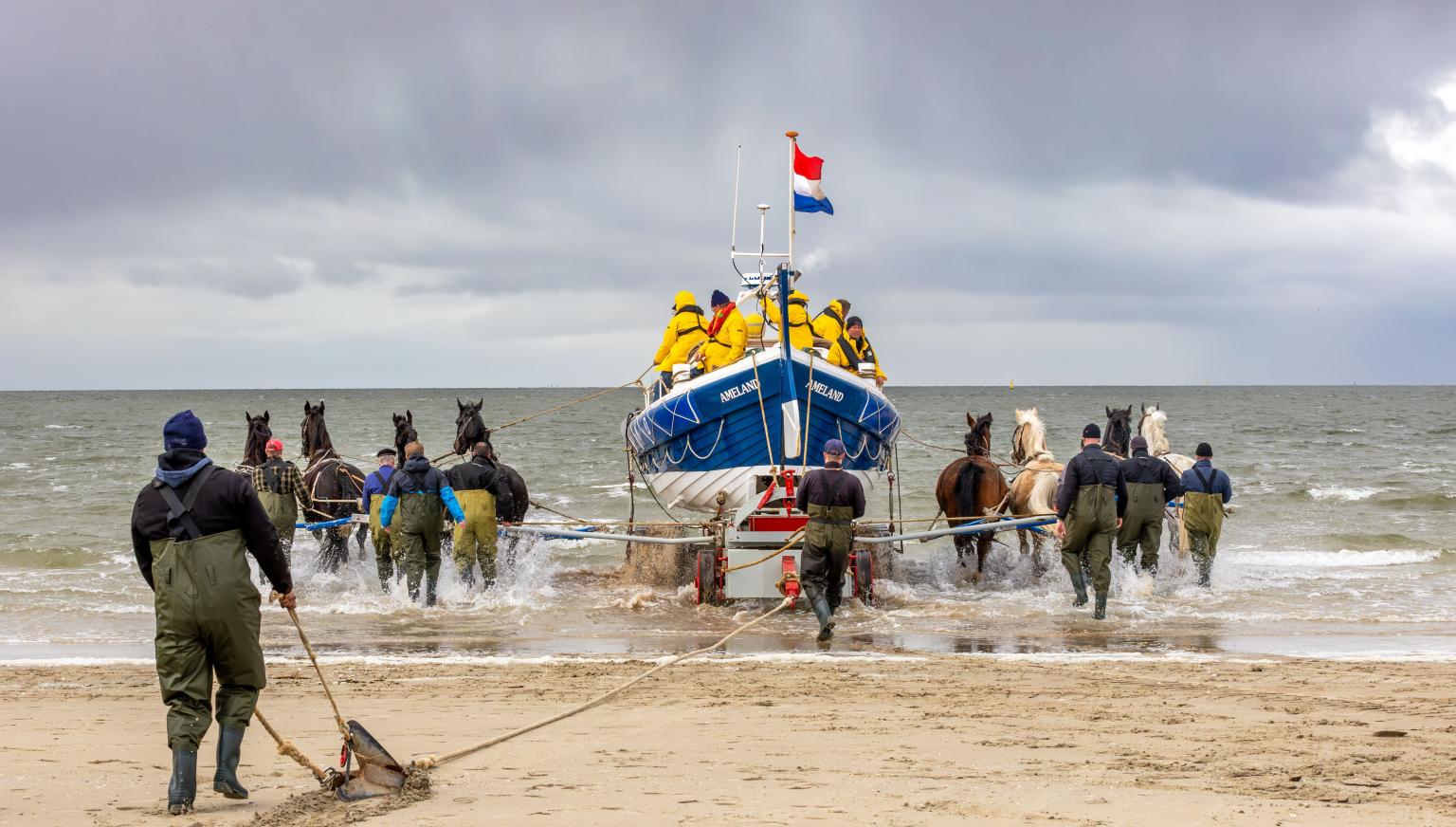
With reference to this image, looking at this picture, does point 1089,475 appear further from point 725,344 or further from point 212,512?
point 212,512

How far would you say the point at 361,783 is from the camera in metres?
5.77

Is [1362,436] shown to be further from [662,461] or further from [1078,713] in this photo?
[1078,713]

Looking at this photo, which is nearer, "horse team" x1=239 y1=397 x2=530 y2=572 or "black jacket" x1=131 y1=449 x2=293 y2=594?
"black jacket" x1=131 y1=449 x2=293 y2=594

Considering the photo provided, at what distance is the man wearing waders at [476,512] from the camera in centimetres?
1380

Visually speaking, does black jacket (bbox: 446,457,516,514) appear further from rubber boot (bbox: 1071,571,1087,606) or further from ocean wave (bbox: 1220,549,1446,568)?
ocean wave (bbox: 1220,549,1446,568)

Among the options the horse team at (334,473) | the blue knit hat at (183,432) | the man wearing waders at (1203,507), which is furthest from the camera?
the horse team at (334,473)

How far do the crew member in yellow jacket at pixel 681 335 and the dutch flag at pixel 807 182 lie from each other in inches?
85.1

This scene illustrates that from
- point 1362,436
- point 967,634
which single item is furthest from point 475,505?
point 1362,436

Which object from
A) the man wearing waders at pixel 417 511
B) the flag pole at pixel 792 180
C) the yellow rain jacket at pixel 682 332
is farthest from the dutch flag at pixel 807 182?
the man wearing waders at pixel 417 511

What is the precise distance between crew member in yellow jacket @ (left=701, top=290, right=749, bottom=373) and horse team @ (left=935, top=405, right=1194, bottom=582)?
9.29ft

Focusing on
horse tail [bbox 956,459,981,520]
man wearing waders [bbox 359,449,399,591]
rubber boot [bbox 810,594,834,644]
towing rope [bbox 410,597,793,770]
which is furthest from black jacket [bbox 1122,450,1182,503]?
man wearing waders [bbox 359,449,399,591]

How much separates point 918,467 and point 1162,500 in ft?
90.2

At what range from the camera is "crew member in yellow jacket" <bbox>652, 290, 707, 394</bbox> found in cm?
1578

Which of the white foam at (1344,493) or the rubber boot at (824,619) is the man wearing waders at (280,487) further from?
the white foam at (1344,493)
